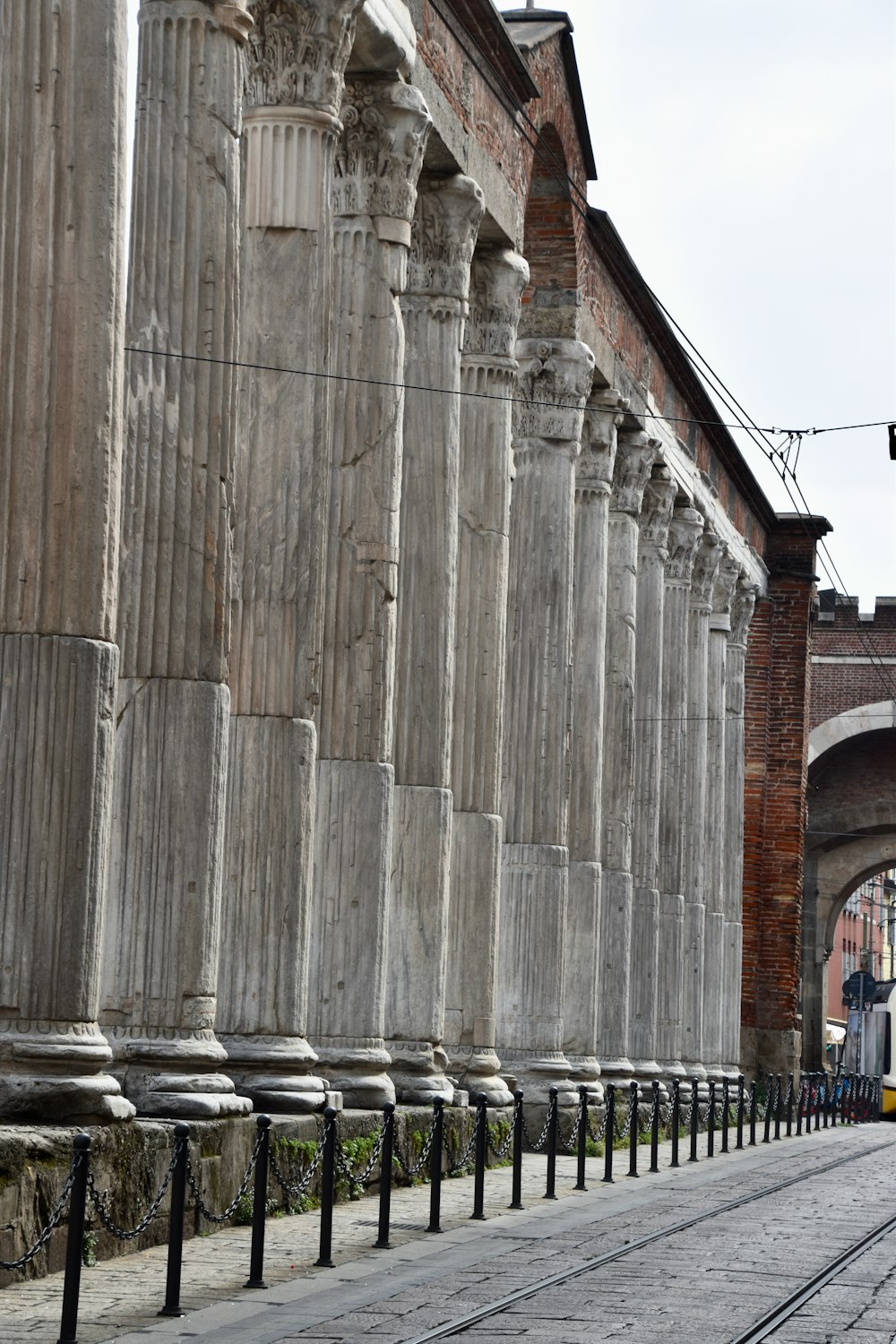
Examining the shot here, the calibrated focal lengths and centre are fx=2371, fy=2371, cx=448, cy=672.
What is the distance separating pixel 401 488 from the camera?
17109 millimetres

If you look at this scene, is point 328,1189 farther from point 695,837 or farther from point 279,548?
point 695,837

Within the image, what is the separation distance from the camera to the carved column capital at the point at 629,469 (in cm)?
2589

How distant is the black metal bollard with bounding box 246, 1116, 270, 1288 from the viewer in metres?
9.86

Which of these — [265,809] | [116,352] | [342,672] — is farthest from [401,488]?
[116,352]

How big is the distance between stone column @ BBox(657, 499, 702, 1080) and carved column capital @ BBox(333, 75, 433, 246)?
44.9 ft

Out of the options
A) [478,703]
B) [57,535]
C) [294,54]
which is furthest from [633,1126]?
[57,535]

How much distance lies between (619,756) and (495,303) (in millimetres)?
7185

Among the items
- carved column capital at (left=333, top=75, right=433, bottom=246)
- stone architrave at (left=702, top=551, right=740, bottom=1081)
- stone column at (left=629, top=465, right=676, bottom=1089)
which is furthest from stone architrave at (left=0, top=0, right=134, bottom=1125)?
stone architrave at (left=702, top=551, right=740, bottom=1081)

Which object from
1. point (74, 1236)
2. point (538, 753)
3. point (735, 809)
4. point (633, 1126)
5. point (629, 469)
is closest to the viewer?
point (74, 1236)

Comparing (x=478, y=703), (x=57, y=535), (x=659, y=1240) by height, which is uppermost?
(x=478, y=703)

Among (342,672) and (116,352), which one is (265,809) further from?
(116,352)

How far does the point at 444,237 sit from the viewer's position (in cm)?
1773

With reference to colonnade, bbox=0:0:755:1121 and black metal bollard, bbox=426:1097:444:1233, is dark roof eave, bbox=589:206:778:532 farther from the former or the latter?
black metal bollard, bbox=426:1097:444:1233

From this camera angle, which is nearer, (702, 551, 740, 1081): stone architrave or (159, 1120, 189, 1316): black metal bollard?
(159, 1120, 189, 1316): black metal bollard
